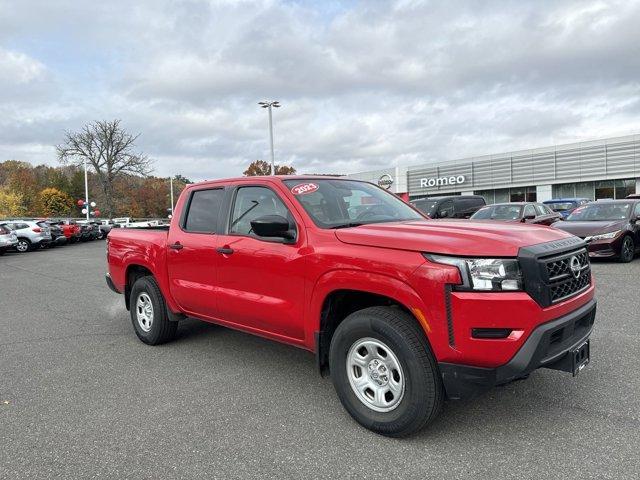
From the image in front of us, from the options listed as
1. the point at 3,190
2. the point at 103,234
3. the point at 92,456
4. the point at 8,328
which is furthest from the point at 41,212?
the point at 92,456

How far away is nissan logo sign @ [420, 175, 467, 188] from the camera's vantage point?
4700 cm

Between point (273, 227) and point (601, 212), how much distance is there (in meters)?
11.2

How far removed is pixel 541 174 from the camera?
41.6 metres

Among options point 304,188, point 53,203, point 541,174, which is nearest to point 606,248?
point 304,188

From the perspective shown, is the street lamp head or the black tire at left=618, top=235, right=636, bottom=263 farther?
the street lamp head

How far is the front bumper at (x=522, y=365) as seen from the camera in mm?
2908

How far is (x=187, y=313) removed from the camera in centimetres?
519

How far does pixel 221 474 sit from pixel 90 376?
92.8 inches

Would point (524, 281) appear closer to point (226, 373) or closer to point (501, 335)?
point (501, 335)

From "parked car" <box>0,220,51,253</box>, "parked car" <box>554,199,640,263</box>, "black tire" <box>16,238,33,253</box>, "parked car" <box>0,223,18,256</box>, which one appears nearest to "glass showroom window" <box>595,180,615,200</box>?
"parked car" <box>554,199,640,263</box>

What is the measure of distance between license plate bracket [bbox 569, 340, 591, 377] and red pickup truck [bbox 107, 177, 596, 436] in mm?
13

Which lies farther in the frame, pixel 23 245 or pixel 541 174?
pixel 541 174

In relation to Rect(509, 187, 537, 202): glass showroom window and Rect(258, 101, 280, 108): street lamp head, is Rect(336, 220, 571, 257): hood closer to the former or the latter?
Rect(258, 101, 280, 108): street lamp head

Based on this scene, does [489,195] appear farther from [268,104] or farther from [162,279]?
[162,279]
